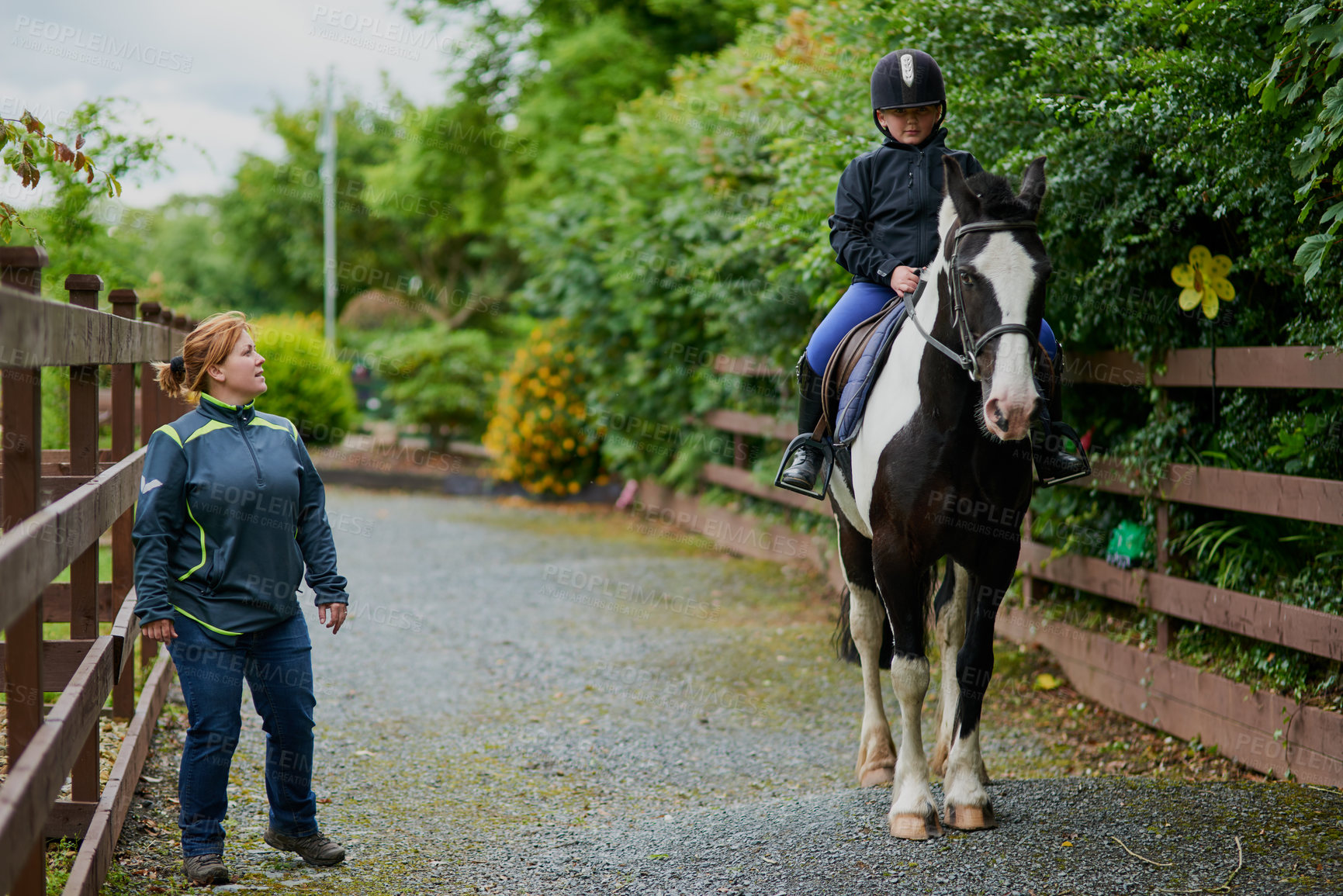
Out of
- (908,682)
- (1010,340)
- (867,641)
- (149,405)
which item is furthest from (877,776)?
(149,405)

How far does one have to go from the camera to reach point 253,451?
397 centimetres

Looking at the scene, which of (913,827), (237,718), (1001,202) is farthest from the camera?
(913,827)

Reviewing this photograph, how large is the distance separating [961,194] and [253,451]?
2600 mm

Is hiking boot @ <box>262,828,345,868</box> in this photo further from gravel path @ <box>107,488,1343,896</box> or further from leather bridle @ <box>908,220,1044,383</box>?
leather bridle @ <box>908,220,1044,383</box>

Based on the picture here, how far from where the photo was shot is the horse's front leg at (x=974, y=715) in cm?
416

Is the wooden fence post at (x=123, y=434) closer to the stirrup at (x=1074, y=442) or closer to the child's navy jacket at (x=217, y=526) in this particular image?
the child's navy jacket at (x=217, y=526)

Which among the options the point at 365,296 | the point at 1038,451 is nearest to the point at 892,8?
the point at 1038,451

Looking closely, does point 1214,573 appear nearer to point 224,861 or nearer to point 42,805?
point 224,861

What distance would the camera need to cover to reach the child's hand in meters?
4.47

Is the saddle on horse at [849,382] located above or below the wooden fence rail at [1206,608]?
above

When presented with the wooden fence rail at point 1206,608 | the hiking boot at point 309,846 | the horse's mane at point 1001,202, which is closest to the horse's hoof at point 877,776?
the wooden fence rail at point 1206,608

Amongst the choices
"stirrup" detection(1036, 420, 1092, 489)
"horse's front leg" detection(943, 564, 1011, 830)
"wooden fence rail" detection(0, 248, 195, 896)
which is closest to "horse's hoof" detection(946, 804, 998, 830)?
"horse's front leg" detection(943, 564, 1011, 830)

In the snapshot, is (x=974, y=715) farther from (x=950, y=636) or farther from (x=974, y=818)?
(x=950, y=636)

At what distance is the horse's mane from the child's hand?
0.70 metres
